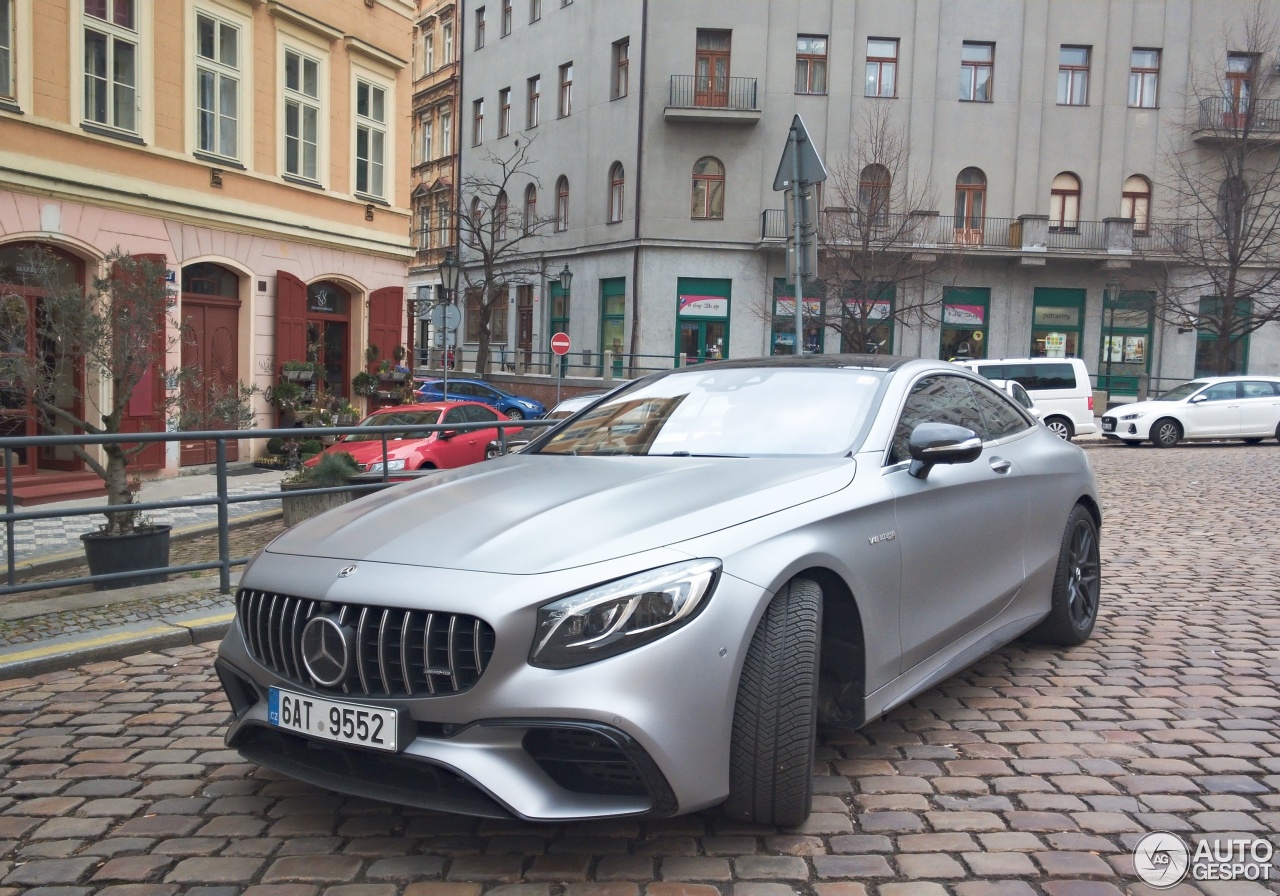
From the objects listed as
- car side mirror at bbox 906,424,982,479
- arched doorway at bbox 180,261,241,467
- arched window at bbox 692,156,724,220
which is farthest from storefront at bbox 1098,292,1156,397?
car side mirror at bbox 906,424,982,479

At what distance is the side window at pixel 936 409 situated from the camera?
4398 millimetres

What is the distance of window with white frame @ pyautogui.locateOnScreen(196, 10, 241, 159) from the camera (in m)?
17.3

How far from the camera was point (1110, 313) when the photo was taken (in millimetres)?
35000

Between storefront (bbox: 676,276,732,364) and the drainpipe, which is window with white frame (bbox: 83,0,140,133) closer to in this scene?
the drainpipe

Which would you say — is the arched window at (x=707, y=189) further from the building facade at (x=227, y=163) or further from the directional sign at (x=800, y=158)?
the directional sign at (x=800, y=158)

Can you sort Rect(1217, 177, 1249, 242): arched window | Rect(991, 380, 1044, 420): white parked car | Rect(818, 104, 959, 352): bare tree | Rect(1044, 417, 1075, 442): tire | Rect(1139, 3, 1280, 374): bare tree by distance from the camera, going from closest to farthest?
Rect(991, 380, 1044, 420): white parked car, Rect(1044, 417, 1075, 442): tire, Rect(1217, 177, 1249, 242): arched window, Rect(818, 104, 959, 352): bare tree, Rect(1139, 3, 1280, 374): bare tree

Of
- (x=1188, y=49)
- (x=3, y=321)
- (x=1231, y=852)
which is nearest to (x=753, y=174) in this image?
(x=1188, y=49)

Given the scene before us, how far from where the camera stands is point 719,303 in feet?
115

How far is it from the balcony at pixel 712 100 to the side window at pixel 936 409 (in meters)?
30.2

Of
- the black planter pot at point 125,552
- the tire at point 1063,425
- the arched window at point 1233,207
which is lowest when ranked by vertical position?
the black planter pot at point 125,552

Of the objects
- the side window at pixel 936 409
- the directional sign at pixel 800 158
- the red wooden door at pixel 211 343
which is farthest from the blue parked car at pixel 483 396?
the side window at pixel 936 409

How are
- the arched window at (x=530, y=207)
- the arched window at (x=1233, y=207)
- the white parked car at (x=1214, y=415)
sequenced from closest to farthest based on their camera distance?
1. the white parked car at (x=1214, y=415)
2. the arched window at (x=1233, y=207)
3. the arched window at (x=530, y=207)

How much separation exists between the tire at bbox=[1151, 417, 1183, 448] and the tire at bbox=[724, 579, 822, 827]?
22987mm

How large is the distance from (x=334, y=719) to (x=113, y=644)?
10.2 feet
